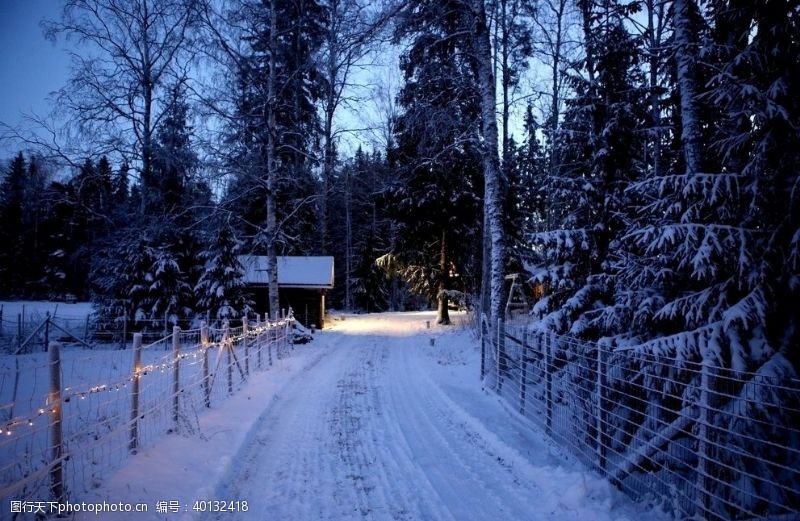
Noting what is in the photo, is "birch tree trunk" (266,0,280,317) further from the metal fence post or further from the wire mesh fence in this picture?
the metal fence post

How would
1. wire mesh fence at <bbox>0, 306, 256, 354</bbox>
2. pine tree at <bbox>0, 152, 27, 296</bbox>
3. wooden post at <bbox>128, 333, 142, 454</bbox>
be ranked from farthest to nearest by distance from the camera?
pine tree at <bbox>0, 152, 27, 296</bbox>, wire mesh fence at <bbox>0, 306, 256, 354</bbox>, wooden post at <bbox>128, 333, 142, 454</bbox>

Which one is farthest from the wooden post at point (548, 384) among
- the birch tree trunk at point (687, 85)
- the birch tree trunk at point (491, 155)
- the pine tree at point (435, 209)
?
the pine tree at point (435, 209)

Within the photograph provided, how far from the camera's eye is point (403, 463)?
5801mm

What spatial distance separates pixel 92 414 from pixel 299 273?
19.3m

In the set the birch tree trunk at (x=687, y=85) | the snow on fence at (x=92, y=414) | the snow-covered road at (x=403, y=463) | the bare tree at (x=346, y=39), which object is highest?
the bare tree at (x=346, y=39)

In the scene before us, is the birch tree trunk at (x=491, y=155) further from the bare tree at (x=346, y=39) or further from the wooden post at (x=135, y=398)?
the wooden post at (x=135, y=398)

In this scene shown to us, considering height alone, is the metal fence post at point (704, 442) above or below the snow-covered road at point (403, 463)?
above

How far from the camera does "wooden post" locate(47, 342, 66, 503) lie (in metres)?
4.20

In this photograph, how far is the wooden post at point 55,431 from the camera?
4199mm

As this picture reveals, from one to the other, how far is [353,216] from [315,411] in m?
42.2

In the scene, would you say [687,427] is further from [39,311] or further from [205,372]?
[39,311]

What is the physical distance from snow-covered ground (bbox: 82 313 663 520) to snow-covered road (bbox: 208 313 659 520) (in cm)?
2

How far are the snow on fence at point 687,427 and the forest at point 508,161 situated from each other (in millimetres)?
482

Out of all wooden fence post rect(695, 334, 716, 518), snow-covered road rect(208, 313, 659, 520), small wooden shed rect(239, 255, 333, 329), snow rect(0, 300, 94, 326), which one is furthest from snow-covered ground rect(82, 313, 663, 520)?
snow rect(0, 300, 94, 326)
